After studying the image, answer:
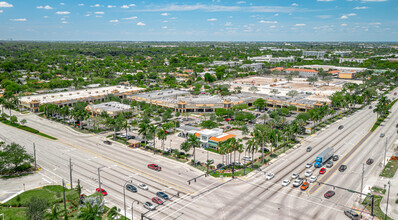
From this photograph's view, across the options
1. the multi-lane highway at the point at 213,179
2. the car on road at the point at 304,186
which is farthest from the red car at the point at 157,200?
the car on road at the point at 304,186

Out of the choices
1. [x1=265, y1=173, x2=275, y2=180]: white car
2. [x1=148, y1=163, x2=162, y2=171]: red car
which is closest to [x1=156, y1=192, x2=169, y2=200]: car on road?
[x1=148, y1=163, x2=162, y2=171]: red car

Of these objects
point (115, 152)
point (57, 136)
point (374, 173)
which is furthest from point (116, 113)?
point (374, 173)

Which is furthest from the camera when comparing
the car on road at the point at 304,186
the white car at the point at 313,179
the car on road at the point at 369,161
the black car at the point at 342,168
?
the car on road at the point at 369,161

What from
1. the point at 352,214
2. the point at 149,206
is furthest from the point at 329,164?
the point at 149,206

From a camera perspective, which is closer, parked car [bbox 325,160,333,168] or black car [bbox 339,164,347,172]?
black car [bbox 339,164,347,172]

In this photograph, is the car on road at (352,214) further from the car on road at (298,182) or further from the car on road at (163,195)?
the car on road at (163,195)

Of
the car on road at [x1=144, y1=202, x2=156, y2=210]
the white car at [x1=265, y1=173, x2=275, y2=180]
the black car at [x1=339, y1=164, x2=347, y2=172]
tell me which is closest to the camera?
the car on road at [x1=144, y1=202, x2=156, y2=210]

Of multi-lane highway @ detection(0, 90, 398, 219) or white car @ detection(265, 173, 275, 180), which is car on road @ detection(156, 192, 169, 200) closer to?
multi-lane highway @ detection(0, 90, 398, 219)

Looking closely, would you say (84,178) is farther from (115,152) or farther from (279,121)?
(279,121)
